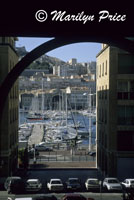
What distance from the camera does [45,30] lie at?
6477 mm

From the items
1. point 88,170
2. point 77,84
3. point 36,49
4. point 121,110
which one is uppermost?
point 77,84

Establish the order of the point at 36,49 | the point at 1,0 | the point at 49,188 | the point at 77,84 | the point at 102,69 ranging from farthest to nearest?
the point at 77,84, the point at 102,69, the point at 49,188, the point at 36,49, the point at 1,0

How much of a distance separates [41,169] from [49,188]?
623 cm

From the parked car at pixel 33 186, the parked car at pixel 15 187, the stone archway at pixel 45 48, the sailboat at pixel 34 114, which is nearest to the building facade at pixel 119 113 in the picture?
the parked car at pixel 33 186

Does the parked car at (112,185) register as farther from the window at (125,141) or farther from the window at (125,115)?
the window at (125,115)

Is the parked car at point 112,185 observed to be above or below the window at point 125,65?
below

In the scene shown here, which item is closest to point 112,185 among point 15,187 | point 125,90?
point 15,187

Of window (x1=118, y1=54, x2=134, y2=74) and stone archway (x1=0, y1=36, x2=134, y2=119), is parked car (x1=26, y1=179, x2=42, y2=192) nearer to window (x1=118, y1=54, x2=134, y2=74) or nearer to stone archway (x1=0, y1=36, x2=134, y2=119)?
window (x1=118, y1=54, x2=134, y2=74)

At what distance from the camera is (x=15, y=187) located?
51.5 feet

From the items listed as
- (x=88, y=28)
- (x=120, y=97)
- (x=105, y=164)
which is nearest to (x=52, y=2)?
(x=88, y=28)

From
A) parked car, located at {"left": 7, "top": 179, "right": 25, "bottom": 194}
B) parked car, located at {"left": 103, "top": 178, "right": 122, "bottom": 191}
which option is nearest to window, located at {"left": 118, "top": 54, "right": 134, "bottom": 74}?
parked car, located at {"left": 103, "top": 178, "right": 122, "bottom": 191}

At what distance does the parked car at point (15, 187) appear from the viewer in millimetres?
15609

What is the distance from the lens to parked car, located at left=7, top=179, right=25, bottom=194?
15609 millimetres

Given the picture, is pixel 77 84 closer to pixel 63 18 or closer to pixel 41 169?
pixel 41 169
